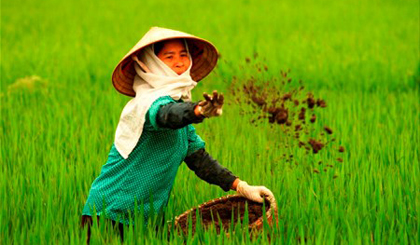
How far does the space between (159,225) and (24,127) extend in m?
2.23

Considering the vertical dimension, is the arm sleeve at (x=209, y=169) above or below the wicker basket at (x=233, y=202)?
above

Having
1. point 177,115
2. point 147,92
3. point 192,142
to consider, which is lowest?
point 192,142

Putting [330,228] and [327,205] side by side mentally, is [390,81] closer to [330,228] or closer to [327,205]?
[327,205]

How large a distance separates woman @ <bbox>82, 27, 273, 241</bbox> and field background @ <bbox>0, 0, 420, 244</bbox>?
15 centimetres

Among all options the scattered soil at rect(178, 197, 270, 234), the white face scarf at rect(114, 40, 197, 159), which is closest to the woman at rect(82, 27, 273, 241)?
the white face scarf at rect(114, 40, 197, 159)

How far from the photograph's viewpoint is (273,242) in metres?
2.40

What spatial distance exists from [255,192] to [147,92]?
607 mm

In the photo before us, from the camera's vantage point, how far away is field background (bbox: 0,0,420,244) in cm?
267

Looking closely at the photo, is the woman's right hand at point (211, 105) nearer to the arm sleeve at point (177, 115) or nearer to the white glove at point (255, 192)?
the arm sleeve at point (177, 115)

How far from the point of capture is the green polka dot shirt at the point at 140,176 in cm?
255

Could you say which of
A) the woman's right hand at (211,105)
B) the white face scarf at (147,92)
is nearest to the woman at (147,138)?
the white face scarf at (147,92)

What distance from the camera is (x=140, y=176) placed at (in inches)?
101

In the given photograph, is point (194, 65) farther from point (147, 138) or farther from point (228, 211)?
point (228, 211)

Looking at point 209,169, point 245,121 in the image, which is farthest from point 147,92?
point 245,121
